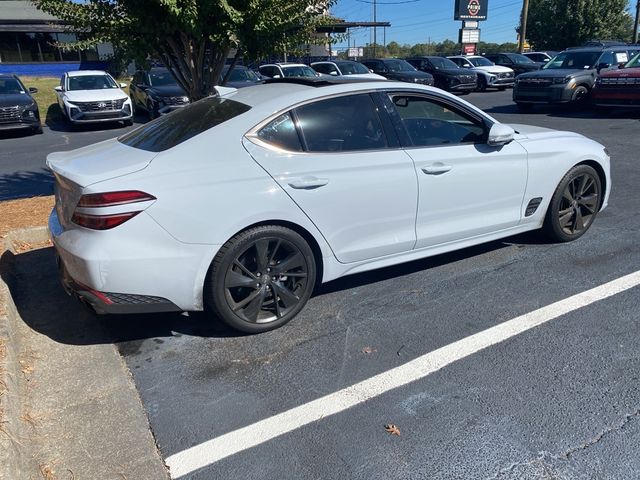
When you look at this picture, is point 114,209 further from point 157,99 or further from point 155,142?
point 157,99

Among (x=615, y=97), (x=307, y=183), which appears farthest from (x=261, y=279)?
(x=615, y=97)

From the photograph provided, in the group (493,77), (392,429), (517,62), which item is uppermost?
(517,62)

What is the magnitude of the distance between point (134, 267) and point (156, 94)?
1378cm

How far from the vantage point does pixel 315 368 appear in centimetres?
339

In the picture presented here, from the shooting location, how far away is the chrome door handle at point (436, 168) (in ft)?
13.6

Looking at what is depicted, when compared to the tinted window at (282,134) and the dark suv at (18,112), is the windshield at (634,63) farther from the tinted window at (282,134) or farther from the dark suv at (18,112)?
the dark suv at (18,112)

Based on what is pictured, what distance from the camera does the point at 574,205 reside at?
5219 mm

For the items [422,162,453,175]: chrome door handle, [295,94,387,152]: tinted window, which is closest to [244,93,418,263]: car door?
[295,94,387,152]: tinted window

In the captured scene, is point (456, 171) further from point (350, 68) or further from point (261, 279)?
point (350, 68)

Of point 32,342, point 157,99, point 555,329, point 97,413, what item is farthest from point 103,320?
point 157,99

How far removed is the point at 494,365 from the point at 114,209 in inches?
94.9

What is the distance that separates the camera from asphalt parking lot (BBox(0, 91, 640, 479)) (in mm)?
2639

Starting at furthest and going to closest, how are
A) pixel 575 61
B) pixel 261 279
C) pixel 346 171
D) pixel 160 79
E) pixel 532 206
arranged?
pixel 160 79 < pixel 575 61 < pixel 532 206 < pixel 346 171 < pixel 261 279

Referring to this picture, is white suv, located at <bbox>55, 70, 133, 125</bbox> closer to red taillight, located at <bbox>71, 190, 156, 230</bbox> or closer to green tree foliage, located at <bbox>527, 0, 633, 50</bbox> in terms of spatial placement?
red taillight, located at <bbox>71, 190, 156, 230</bbox>
